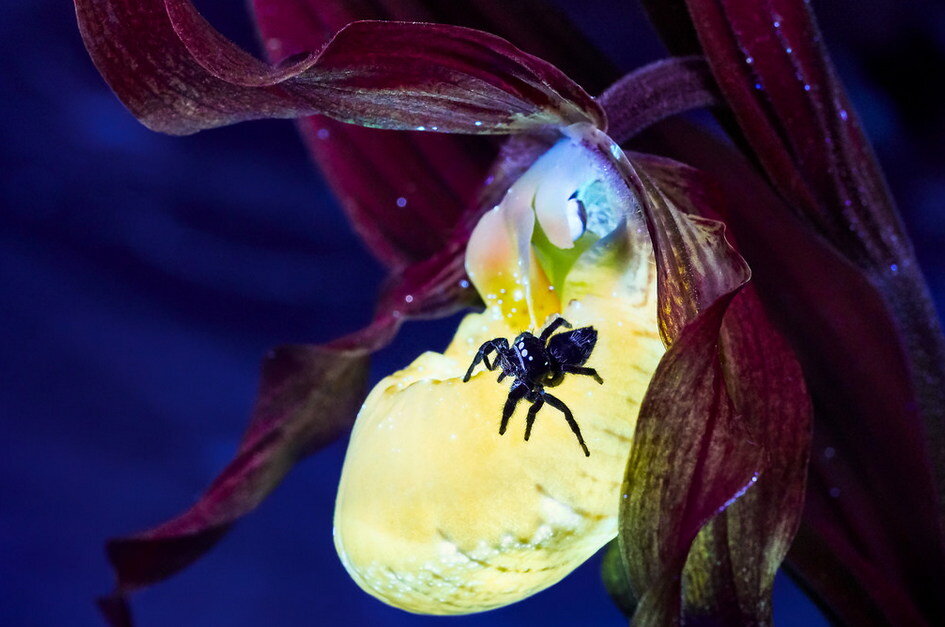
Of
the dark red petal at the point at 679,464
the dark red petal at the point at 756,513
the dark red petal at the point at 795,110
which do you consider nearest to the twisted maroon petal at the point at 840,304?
the dark red petal at the point at 795,110

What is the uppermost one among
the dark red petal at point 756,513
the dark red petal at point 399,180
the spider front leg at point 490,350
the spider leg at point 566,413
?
the dark red petal at point 399,180

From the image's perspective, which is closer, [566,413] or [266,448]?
[566,413]

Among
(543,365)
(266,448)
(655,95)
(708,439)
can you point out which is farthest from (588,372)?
(266,448)

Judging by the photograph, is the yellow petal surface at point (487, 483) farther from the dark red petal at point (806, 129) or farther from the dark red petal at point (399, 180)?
the dark red petal at point (399, 180)

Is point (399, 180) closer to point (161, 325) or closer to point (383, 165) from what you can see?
point (383, 165)

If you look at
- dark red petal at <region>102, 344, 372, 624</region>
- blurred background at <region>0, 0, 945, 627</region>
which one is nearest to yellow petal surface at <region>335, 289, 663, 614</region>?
dark red petal at <region>102, 344, 372, 624</region>

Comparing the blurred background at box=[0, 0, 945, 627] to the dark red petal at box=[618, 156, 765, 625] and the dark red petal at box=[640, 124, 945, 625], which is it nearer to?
the dark red petal at box=[640, 124, 945, 625]

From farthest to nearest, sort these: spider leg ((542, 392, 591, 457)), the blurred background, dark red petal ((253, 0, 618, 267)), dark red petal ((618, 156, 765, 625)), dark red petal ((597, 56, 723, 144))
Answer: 1. the blurred background
2. dark red petal ((253, 0, 618, 267))
3. dark red petal ((597, 56, 723, 144))
4. spider leg ((542, 392, 591, 457))
5. dark red petal ((618, 156, 765, 625))
